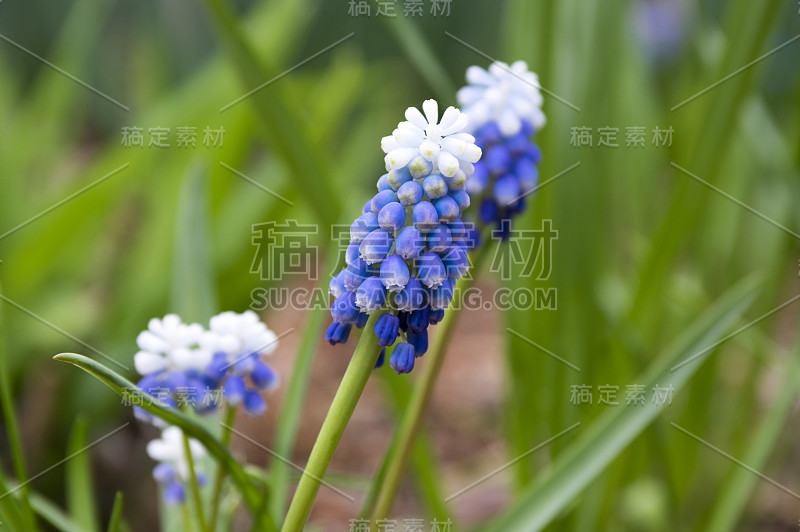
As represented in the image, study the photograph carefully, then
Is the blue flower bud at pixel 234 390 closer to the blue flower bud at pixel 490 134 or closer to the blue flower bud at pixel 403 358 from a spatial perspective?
the blue flower bud at pixel 403 358

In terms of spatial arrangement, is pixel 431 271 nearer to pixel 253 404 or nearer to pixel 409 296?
pixel 409 296

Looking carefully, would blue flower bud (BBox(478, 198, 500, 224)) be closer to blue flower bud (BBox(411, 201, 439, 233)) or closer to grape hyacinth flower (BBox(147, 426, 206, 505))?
blue flower bud (BBox(411, 201, 439, 233))

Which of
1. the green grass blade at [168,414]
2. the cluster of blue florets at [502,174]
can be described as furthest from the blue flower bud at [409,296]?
the cluster of blue florets at [502,174]

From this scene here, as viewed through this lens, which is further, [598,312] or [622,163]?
[622,163]

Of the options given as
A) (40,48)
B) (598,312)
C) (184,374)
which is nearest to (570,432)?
(598,312)

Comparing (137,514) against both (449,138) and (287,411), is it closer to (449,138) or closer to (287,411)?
(287,411)

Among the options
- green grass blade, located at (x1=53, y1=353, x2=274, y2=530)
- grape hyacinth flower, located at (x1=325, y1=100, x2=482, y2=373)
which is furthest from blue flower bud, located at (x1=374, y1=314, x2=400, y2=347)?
green grass blade, located at (x1=53, y1=353, x2=274, y2=530)
